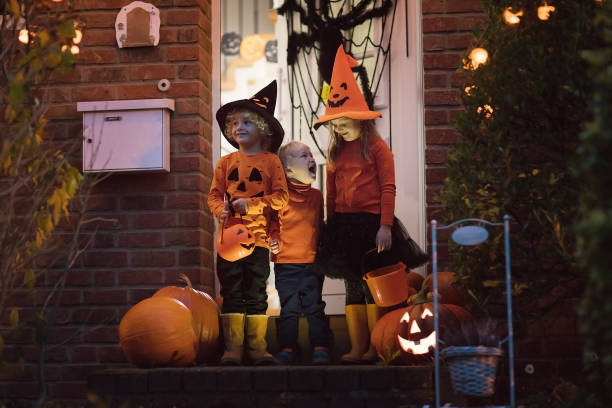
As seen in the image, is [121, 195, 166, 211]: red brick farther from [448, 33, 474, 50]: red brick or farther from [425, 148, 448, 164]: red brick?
[448, 33, 474, 50]: red brick

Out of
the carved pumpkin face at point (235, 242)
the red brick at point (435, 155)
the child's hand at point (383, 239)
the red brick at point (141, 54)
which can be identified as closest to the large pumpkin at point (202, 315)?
the carved pumpkin face at point (235, 242)

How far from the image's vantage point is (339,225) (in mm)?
4418

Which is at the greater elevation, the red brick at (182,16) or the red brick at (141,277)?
the red brick at (182,16)

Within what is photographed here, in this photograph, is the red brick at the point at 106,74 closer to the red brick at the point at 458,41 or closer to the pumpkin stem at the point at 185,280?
the pumpkin stem at the point at 185,280

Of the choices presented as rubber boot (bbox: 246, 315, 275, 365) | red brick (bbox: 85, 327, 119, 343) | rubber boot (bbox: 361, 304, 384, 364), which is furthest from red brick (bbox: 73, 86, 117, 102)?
rubber boot (bbox: 361, 304, 384, 364)

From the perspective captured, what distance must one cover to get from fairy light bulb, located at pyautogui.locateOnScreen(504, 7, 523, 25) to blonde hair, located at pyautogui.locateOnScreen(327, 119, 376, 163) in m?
1.10

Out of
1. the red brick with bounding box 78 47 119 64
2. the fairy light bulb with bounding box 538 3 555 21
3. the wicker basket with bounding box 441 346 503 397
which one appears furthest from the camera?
the red brick with bounding box 78 47 119 64

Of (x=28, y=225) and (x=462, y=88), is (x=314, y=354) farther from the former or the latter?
(x=28, y=225)

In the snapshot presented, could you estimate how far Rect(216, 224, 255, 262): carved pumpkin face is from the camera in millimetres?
4340

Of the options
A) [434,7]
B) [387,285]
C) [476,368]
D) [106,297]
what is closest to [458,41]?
[434,7]

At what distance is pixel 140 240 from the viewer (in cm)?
481

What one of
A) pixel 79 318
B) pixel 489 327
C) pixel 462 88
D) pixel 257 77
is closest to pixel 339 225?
pixel 462 88

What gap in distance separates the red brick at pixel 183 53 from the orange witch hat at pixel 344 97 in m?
0.89

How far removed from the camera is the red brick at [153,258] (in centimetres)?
477
